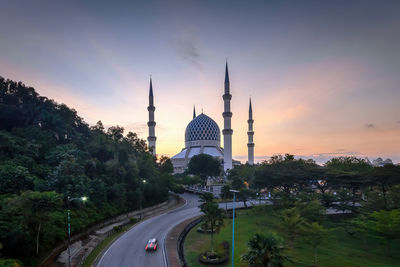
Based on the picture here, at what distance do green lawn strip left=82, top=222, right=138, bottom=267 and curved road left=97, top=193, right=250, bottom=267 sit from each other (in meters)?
0.75

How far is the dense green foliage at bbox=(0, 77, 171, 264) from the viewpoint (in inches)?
764

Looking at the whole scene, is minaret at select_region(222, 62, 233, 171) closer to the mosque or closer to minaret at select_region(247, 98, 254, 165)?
the mosque

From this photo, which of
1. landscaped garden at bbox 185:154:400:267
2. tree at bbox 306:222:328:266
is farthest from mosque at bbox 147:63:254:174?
tree at bbox 306:222:328:266

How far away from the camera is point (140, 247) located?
23.7m

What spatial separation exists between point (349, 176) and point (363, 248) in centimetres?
1405

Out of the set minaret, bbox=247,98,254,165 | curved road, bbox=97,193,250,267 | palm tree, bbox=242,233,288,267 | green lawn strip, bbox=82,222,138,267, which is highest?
minaret, bbox=247,98,254,165

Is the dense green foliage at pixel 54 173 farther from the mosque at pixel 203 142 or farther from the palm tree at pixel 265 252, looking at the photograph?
the mosque at pixel 203 142

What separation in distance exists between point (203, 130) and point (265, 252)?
9020 cm

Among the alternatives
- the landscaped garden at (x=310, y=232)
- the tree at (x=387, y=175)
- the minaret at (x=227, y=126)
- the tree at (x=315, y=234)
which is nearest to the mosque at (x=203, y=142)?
the minaret at (x=227, y=126)

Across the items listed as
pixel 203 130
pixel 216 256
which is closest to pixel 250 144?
pixel 203 130

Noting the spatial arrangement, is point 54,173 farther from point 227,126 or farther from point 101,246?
point 227,126

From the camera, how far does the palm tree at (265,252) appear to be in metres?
13.8

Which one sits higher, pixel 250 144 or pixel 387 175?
pixel 250 144

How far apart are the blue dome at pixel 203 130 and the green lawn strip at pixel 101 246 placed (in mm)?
73795
